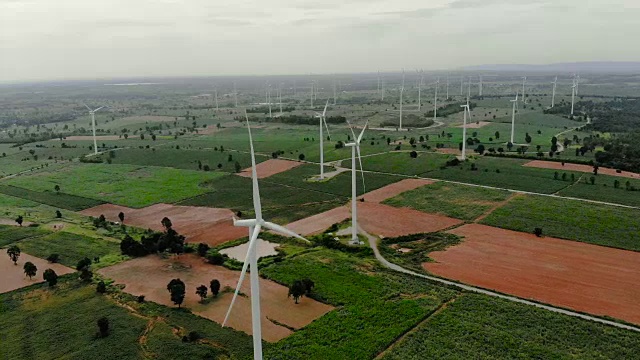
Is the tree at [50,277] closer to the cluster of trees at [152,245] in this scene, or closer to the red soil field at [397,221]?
the cluster of trees at [152,245]

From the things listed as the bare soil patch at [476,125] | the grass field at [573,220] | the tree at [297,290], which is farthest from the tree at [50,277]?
the bare soil patch at [476,125]

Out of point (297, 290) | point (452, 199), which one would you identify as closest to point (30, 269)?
point (297, 290)

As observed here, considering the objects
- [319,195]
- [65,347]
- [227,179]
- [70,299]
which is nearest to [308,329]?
[65,347]

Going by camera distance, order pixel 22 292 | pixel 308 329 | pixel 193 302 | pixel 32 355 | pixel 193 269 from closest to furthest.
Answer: pixel 32 355 < pixel 308 329 < pixel 193 302 < pixel 22 292 < pixel 193 269

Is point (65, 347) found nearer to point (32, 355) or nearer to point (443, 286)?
point (32, 355)

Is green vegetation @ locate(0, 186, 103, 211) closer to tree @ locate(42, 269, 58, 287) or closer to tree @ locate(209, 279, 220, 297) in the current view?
tree @ locate(42, 269, 58, 287)

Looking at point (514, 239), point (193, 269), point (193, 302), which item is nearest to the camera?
point (193, 302)

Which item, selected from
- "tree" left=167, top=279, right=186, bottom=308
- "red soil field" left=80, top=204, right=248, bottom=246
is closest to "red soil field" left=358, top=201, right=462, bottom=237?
"red soil field" left=80, top=204, right=248, bottom=246
